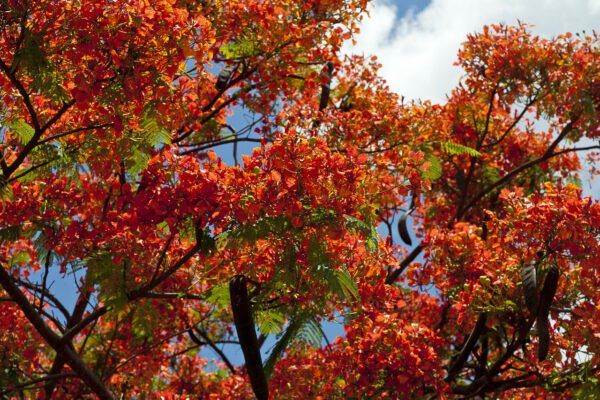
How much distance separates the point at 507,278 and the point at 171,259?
9.45ft

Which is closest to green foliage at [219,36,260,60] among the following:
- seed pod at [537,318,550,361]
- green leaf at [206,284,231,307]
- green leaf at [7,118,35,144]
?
green leaf at [7,118,35,144]

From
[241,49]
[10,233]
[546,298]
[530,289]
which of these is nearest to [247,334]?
[530,289]

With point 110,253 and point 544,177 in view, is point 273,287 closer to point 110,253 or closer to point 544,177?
point 110,253

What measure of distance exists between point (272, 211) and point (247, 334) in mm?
802

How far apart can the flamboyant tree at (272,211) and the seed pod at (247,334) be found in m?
0.01

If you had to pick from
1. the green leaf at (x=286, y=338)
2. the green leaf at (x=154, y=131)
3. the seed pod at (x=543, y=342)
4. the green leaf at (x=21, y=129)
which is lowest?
the seed pod at (x=543, y=342)

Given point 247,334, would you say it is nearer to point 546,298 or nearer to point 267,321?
point 267,321

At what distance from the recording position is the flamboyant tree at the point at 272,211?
445cm

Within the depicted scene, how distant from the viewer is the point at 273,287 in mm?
4844

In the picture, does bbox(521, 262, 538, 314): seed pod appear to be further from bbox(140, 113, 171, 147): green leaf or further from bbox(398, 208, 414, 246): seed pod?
bbox(398, 208, 414, 246): seed pod

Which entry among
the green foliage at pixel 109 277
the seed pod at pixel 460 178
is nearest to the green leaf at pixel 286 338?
the green foliage at pixel 109 277

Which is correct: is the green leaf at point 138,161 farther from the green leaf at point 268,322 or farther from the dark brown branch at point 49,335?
the green leaf at point 268,322

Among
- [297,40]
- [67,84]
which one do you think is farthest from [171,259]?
[297,40]

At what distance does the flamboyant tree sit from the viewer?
4.45m
